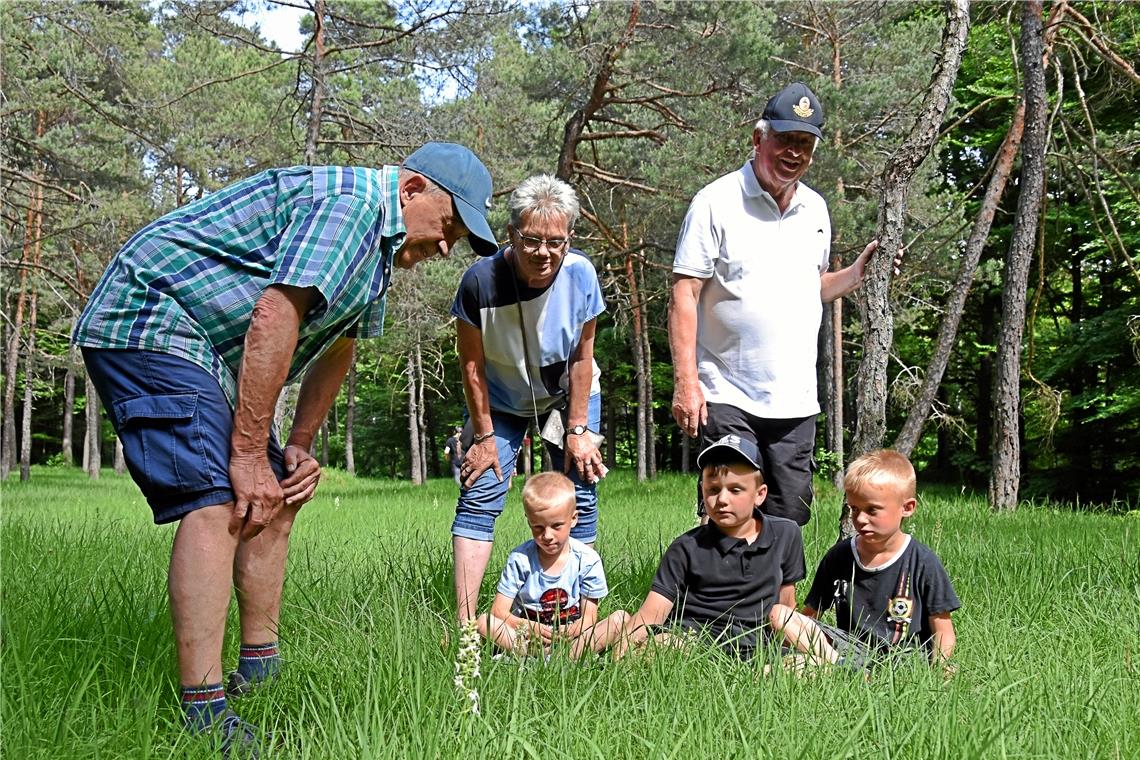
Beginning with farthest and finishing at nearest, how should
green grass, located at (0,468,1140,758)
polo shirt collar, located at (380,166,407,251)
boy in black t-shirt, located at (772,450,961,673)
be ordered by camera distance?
boy in black t-shirt, located at (772,450,961,673) < polo shirt collar, located at (380,166,407,251) < green grass, located at (0,468,1140,758)

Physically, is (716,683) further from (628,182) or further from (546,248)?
(628,182)

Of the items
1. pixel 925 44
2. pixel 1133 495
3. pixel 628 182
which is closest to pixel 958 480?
pixel 1133 495

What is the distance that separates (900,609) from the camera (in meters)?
3.47

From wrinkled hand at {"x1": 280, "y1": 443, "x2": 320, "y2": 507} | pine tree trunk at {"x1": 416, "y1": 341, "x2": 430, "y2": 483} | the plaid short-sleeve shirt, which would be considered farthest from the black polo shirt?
pine tree trunk at {"x1": 416, "y1": 341, "x2": 430, "y2": 483}

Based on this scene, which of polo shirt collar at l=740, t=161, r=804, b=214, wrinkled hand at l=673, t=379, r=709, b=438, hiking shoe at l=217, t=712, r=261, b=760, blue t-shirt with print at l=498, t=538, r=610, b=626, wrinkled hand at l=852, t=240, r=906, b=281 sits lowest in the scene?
hiking shoe at l=217, t=712, r=261, b=760

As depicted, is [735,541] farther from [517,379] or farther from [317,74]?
[317,74]

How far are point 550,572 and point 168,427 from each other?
1.59 metres

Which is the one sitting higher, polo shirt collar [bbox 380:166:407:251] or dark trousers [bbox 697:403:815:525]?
polo shirt collar [bbox 380:166:407:251]

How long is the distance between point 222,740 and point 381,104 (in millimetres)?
15375

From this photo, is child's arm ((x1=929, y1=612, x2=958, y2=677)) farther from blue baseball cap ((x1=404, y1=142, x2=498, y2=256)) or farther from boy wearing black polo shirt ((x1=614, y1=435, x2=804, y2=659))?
blue baseball cap ((x1=404, y1=142, x2=498, y2=256))

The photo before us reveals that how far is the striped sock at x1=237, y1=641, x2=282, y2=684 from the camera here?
2877mm

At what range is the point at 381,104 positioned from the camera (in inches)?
647

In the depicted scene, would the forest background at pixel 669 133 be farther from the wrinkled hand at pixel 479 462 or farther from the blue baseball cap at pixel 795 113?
the wrinkled hand at pixel 479 462

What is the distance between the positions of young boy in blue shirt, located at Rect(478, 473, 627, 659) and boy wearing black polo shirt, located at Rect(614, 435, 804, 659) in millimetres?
233
